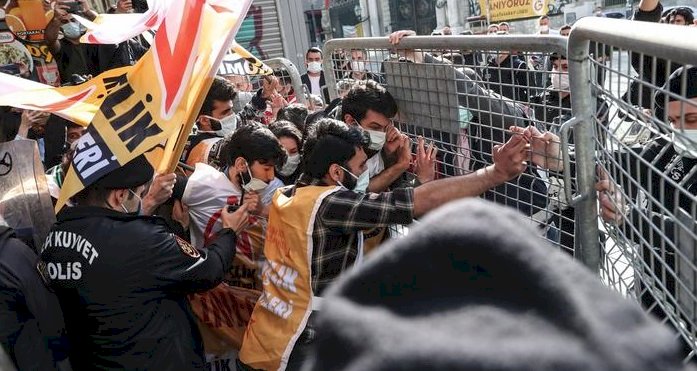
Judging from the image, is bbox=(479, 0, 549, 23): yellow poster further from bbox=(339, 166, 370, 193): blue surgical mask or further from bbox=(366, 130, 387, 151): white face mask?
bbox=(339, 166, 370, 193): blue surgical mask

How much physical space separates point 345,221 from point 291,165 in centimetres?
129

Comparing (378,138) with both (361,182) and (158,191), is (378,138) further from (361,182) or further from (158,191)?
(158,191)

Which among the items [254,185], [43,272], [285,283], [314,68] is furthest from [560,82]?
[314,68]

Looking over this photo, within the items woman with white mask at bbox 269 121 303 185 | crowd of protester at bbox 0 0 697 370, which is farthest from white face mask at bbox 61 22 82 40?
woman with white mask at bbox 269 121 303 185

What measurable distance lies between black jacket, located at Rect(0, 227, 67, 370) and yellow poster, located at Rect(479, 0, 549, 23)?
11.4 meters

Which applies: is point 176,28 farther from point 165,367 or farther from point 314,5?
point 314,5

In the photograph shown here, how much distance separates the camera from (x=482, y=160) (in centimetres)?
231

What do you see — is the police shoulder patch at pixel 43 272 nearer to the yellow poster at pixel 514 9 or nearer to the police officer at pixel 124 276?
the police officer at pixel 124 276

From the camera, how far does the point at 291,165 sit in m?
3.31

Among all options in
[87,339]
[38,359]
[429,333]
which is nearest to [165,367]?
[87,339]

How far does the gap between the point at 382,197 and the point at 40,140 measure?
365 centimetres

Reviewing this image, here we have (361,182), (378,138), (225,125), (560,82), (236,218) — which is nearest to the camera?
(560,82)

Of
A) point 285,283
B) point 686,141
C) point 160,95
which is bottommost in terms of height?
point 285,283

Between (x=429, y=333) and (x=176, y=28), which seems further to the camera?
(x=176, y=28)
